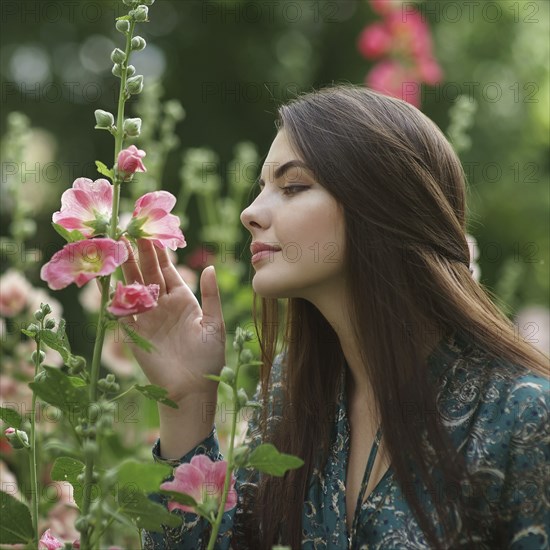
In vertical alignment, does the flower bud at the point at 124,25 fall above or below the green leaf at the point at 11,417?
above

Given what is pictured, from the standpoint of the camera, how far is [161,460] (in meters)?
1.45

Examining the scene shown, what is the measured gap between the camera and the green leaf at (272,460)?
1.03m

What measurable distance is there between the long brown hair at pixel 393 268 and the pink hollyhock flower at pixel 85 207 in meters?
0.39

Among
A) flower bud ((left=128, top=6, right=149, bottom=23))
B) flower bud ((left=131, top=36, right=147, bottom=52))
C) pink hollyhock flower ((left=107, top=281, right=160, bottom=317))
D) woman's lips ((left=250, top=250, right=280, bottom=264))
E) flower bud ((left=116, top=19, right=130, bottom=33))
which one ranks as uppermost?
flower bud ((left=128, top=6, right=149, bottom=23))

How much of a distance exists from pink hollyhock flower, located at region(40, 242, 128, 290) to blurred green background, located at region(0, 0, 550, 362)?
460cm

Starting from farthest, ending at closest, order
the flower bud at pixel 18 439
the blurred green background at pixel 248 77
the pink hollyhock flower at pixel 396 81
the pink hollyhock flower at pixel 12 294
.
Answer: the blurred green background at pixel 248 77 < the pink hollyhock flower at pixel 396 81 < the pink hollyhock flower at pixel 12 294 < the flower bud at pixel 18 439

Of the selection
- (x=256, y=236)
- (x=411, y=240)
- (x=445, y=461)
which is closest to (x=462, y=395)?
(x=445, y=461)

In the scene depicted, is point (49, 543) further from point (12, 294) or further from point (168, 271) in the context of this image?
point (12, 294)

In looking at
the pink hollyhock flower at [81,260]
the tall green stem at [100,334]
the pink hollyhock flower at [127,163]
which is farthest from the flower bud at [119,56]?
the pink hollyhock flower at [81,260]

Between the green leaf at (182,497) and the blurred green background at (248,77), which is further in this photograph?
the blurred green background at (248,77)

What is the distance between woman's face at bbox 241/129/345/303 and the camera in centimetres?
141

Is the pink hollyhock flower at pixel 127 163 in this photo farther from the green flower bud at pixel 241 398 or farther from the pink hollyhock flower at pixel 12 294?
the pink hollyhock flower at pixel 12 294

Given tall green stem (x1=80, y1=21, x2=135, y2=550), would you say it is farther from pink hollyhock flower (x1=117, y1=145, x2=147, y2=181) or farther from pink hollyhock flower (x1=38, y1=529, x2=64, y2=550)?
pink hollyhock flower (x1=38, y1=529, x2=64, y2=550)

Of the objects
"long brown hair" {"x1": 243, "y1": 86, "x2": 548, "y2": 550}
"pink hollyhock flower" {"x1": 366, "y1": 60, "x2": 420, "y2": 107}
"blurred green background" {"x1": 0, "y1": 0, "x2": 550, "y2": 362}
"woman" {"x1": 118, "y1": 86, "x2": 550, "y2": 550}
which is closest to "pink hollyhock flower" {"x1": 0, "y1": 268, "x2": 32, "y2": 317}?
"woman" {"x1": 118, "y1": 86, "x2": 550, "y2": 550}
